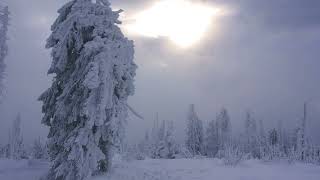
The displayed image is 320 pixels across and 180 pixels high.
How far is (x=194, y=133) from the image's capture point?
249 feet

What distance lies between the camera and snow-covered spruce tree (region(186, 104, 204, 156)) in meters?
75.2

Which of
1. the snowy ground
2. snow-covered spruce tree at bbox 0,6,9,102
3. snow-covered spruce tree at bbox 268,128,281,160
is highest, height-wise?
snow-covered spruce tree at bbox 0,6,9,102

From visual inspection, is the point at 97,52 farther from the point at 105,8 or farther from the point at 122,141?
the point at 122,141

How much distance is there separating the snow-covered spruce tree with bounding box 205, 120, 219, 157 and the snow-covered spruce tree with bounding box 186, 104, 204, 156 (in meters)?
3.16

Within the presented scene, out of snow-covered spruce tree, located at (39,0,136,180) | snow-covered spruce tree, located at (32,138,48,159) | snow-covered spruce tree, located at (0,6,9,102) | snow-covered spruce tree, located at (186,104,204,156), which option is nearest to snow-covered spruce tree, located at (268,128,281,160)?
snow-covered spruce tree, located at (186,104,204,156)

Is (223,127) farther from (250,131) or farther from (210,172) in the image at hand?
(210,172)

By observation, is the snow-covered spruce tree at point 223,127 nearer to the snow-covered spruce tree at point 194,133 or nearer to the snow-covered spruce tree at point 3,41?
the snow-covered spruce tree at point 194,133

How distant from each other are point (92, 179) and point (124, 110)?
352 cm

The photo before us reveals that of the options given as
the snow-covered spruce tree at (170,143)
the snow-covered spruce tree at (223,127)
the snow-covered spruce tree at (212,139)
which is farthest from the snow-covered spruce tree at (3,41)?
the snow-covered spruce tree at (223,127)

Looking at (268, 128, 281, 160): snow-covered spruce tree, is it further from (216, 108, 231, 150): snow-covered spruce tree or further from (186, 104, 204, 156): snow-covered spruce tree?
(186, 104, 204, 156): snow-covered spruce tree

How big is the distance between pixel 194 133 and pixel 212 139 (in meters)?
8.40

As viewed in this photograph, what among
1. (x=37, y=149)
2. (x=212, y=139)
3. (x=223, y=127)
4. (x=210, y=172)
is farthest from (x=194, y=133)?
(x=210, y=172)

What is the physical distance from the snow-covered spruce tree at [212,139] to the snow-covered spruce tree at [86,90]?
192 ft

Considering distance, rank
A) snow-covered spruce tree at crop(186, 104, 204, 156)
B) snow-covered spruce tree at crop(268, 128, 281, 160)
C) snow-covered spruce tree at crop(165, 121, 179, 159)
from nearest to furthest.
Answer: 1. snow-covered spruce tree at crop(268, 128, 281, 160)
2. snow-covered spruce tree at crop(165, 121, 179, 159)
3. snow-covered spruce tree at crop(186, 104, 204, 156)
